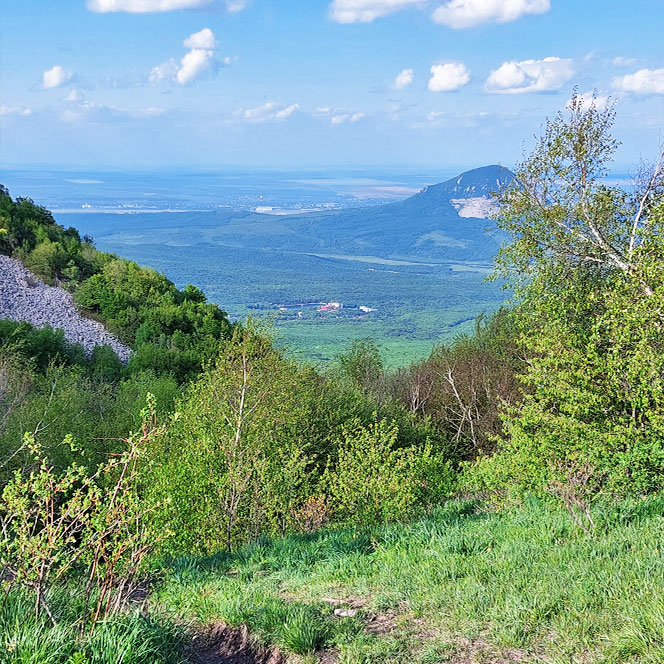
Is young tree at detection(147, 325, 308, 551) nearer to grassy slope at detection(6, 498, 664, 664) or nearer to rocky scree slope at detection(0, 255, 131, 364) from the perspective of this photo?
grassy slope at detection(6, 498, 664, 664)

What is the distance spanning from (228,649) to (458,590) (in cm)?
203

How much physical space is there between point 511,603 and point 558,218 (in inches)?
397

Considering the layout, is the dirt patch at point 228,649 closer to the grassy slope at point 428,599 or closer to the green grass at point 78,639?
the grassy slope at point 428,599

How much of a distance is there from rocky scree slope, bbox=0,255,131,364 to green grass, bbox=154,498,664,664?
29552 mm

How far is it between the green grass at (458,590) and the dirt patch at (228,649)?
92mm

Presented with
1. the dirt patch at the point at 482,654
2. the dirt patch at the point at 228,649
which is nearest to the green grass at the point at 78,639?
the dirt patch at the point at 228,649

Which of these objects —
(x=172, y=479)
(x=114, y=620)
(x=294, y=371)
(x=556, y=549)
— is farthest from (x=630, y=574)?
(x=294, y=371)

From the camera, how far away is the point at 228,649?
16.5ft

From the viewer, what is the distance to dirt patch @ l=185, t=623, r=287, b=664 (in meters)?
4.81

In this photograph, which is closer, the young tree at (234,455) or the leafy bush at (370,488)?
the young tree at (234,455)

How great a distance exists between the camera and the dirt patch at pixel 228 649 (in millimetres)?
4812

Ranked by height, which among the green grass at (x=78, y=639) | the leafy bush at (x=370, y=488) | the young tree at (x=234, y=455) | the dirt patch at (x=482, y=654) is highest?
the green grass at (x=78, y=639)

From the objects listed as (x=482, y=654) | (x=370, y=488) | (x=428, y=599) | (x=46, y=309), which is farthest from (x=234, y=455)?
(x=46, y=309)

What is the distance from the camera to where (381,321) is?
14650 centimetres
